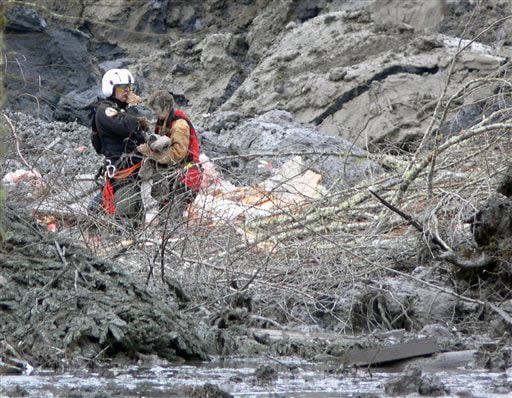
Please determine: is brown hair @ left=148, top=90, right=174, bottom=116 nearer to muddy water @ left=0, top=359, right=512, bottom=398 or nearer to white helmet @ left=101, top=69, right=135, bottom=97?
white helmet @ left=101, top=69, right=135, bottom=97

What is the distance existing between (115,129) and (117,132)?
3 cm

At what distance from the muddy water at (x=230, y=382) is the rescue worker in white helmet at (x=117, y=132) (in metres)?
4.39

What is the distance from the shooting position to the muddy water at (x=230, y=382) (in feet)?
16.1

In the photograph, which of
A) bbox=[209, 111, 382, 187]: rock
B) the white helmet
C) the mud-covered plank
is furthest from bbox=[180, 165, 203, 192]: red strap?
bbox=[209, 111, 382, 187]: rock

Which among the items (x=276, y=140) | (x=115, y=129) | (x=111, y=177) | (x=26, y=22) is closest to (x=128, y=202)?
(x=111, y=177)

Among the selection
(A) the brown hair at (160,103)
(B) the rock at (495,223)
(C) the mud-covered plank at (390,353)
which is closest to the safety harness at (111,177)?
(A) the brown hair at (160,103)

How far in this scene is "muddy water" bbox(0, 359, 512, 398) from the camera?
16.1 feet

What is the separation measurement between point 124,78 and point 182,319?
15.1ft

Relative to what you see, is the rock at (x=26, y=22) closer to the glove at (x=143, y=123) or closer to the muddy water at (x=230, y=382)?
the glove at (x=143, y=123)

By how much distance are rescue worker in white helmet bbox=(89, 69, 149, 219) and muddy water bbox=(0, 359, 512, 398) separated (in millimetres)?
4391

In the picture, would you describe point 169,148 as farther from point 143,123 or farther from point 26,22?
point 26,22

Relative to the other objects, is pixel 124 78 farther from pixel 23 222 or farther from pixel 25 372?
pixel 25 372

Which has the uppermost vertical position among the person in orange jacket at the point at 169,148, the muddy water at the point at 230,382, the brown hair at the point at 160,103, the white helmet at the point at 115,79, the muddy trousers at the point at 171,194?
the white helmet at the point at 115,79

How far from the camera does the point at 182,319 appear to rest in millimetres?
6277
